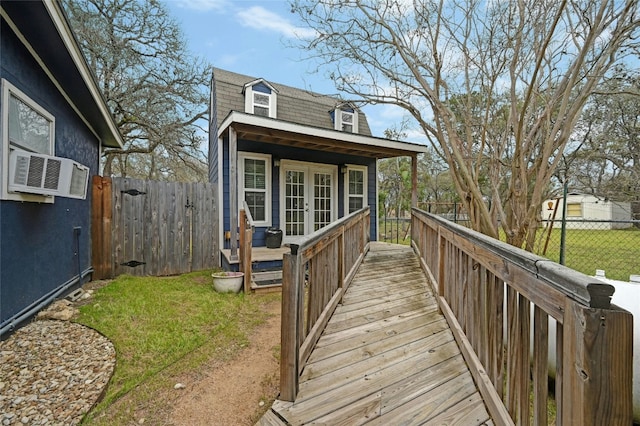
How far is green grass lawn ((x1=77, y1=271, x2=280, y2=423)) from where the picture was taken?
8.32ft

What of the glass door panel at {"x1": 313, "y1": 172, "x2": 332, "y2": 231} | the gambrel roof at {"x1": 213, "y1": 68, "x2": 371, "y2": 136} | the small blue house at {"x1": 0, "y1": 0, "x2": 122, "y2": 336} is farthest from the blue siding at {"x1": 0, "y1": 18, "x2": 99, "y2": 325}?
the glass door panel at {"x1": 313, "y1": 172, "x2": 332, "y2": 231}

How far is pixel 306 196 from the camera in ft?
25.0

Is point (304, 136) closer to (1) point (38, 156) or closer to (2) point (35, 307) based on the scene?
(1) point (38, 156)

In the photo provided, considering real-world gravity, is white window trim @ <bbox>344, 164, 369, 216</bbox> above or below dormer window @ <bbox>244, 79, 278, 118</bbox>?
below

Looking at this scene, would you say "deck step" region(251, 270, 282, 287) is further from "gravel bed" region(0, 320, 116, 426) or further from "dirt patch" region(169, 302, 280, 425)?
"gravel bed" region(0, 320, 116, 426)

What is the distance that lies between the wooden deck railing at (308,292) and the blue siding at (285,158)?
3.63 metres

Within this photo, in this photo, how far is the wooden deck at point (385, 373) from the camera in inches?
69.7

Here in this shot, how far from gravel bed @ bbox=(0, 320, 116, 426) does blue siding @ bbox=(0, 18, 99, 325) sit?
33cm

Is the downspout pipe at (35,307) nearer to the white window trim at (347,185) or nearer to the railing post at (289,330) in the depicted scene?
the railing post at (289,330)

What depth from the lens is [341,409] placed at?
1.82 meters

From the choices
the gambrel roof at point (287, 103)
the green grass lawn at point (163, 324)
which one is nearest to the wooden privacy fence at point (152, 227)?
the green grass lawn at point (163, 324)

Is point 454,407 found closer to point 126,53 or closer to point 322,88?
point 322,88

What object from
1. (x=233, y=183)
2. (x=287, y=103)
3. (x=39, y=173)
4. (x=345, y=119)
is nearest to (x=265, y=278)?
(x=233, y=183)

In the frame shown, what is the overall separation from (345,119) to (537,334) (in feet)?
27.3
